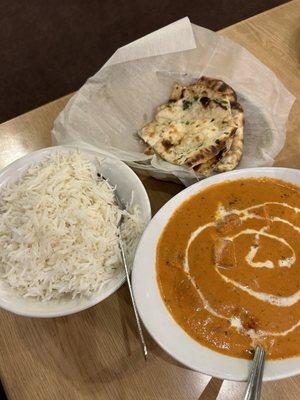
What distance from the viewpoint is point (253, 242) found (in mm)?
1319

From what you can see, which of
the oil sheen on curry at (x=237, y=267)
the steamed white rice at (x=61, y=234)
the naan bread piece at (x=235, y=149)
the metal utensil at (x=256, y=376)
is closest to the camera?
the metal utensil at (x=256, y=376)

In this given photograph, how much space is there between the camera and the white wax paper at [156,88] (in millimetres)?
1742

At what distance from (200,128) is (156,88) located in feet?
1.11

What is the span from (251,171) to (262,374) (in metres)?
0.64

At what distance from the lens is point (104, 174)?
1.55 m

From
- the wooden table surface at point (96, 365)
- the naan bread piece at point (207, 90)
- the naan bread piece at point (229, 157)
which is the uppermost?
the naan bread piece at point (207, 90)

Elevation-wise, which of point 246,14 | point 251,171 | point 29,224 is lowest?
point 246,14

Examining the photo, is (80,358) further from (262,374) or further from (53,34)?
(53,34)

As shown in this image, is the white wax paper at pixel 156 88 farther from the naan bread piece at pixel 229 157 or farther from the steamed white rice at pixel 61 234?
the steamed white rice at pixel 61 234

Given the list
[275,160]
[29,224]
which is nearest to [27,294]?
[29,224]

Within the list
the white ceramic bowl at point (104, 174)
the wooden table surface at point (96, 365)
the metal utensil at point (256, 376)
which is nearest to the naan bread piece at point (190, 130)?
the white ceramic bowl at point (104, 174)

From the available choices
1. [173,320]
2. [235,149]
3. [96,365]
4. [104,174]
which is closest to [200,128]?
[235,149]

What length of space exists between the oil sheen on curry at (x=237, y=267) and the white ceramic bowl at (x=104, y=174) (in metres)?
0.14

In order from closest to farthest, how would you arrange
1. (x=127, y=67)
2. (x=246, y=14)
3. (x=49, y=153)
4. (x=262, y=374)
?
(x=262, y=374) → (x=49, y=153) → (x=127, y=67) → (x=246, y=14)
